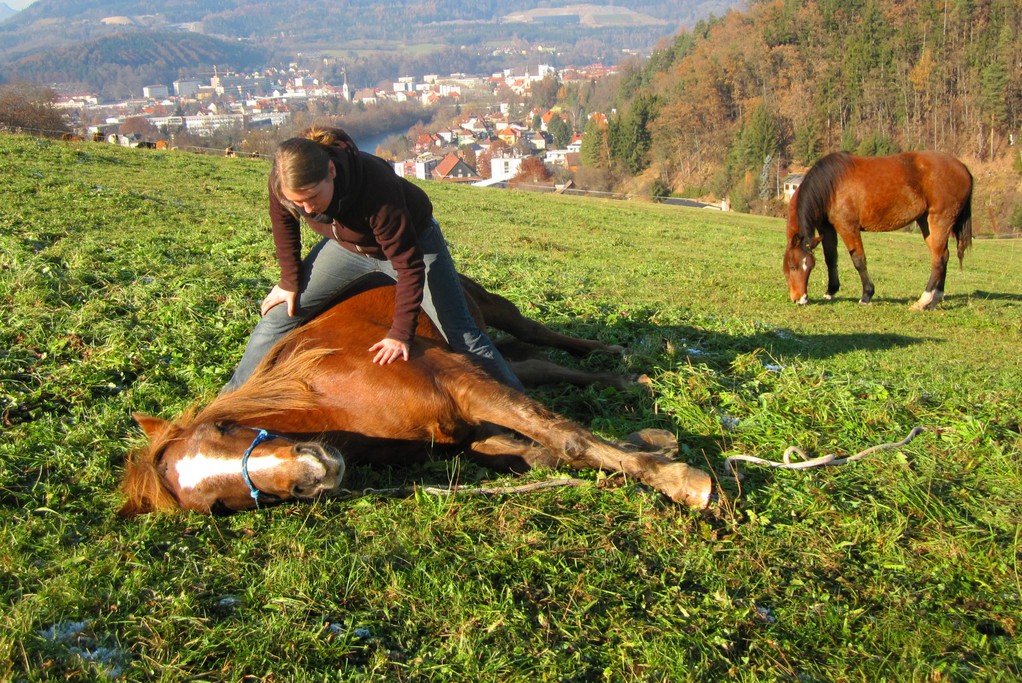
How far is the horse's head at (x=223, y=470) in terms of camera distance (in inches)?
121

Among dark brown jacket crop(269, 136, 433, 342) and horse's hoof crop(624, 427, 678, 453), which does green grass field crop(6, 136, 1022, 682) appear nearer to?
horse's hoof crop(624, 427, 678, 453)

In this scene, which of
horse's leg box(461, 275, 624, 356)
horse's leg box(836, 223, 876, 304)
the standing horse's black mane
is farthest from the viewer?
the standing horse's black mane

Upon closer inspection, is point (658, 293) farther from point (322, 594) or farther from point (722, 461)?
point (322, 594)

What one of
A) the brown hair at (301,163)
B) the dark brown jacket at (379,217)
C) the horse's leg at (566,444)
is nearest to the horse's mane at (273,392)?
the dark brown jacket at (379,217)

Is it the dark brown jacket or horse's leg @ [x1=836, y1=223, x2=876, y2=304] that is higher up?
the dark brown jacket

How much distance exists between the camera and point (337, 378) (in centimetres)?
379

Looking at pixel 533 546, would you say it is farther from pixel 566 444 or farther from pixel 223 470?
pixel 223 470

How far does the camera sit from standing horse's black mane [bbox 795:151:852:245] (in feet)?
40.1

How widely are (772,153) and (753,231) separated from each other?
170ft

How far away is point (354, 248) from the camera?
4.26 m

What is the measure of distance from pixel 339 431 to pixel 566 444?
110 cm

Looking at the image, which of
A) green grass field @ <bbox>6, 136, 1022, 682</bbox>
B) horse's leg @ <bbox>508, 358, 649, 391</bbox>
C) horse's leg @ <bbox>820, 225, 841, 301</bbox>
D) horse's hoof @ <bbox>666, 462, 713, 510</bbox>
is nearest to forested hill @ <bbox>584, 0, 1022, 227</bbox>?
horse's leg @ <bbox>820, 225, 841, 301</bbox>

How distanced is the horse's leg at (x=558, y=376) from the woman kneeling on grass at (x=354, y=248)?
28.7 inches

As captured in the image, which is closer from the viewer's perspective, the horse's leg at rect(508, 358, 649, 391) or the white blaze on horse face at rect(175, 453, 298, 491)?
the white blaze on horse face at rect(175, 453, 298, 491)
